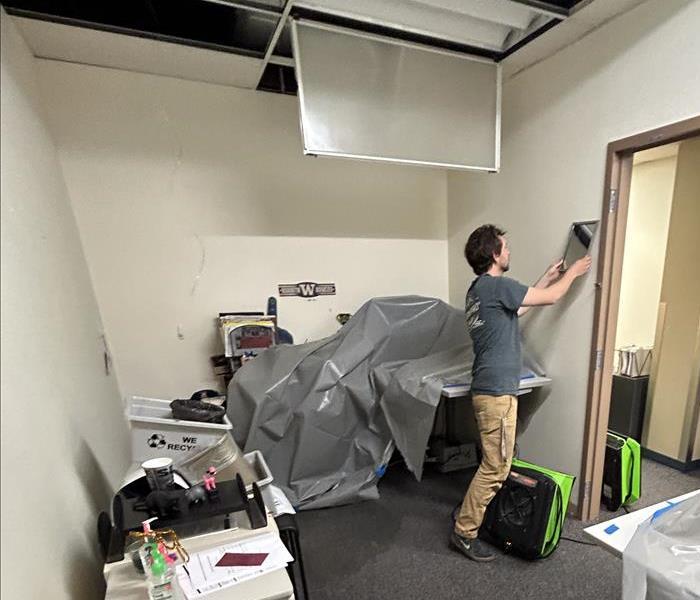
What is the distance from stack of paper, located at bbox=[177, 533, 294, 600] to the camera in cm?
93

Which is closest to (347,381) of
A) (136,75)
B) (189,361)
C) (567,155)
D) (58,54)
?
(189,361)

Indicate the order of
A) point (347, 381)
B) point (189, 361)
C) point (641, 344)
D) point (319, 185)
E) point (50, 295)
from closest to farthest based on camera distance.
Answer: point (50, 295)
point (347, 381)
point (189, 361)
point (319, 185)
point (641, 344)

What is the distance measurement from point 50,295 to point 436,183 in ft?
8.36

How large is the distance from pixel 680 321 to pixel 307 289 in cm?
254

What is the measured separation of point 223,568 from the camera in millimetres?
985

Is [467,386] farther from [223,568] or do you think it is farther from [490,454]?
[223,568]

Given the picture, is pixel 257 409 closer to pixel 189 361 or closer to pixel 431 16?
pixel 189 361

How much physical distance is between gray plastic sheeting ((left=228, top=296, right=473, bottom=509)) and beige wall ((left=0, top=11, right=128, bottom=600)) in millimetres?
737

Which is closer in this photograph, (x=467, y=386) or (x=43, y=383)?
(x=43, y=383)

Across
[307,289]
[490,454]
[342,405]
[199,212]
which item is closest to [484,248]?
[490,454]

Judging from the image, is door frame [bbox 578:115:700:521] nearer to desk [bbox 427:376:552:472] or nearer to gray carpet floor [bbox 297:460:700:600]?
gray carpet floor [bbox 297:460:700:600]

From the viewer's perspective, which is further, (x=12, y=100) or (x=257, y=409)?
(x=257, y=409)

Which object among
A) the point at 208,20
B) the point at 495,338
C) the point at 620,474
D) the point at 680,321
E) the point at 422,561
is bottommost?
the point at 422,561

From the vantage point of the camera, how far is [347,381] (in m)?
2.24
